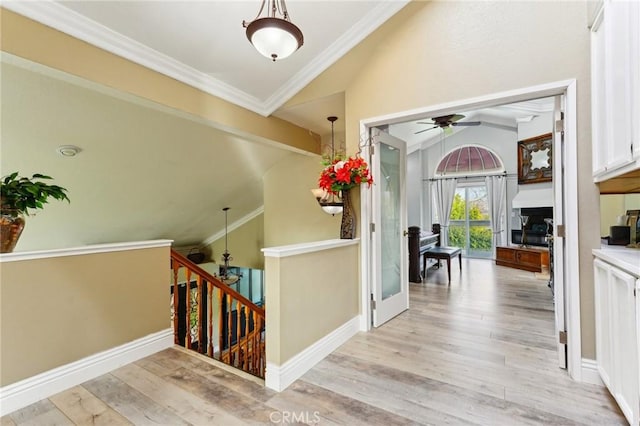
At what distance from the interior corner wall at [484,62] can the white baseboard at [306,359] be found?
72.8 inches

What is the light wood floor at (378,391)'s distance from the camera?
1805 mm

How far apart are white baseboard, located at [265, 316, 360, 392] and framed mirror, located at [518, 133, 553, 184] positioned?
21.5 ft

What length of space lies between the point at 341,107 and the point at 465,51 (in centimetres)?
156

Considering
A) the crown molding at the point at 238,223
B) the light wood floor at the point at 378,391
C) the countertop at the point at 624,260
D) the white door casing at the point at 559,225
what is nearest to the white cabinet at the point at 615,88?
the white door casing at the point at 559,225

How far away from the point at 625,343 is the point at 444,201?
7713 millimetres

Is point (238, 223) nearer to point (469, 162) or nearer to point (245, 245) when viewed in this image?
point (245, 245)

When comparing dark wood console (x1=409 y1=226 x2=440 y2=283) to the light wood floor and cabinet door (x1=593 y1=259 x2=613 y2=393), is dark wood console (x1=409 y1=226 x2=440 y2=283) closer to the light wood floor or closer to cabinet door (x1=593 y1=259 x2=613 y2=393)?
the light wood floor

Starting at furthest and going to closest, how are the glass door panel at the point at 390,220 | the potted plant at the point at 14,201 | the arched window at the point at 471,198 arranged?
→ the arched window at the point at 471,198 → the glass door panel at the point at 390,220 → the potted plant at the point at 14,201

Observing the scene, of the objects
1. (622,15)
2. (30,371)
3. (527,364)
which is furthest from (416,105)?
(30,371)

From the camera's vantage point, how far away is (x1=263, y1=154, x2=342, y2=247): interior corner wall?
16.1 ft

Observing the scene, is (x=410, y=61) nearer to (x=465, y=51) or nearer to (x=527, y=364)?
(x=465, y=51)

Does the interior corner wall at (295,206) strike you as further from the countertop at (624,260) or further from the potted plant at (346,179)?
the countertop at (624,260)

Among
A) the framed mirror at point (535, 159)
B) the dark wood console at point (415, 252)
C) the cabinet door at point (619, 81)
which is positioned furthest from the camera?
the framed mirror at point (535, 159)

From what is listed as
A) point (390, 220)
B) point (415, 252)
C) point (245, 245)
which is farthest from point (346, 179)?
point (245, 245)
